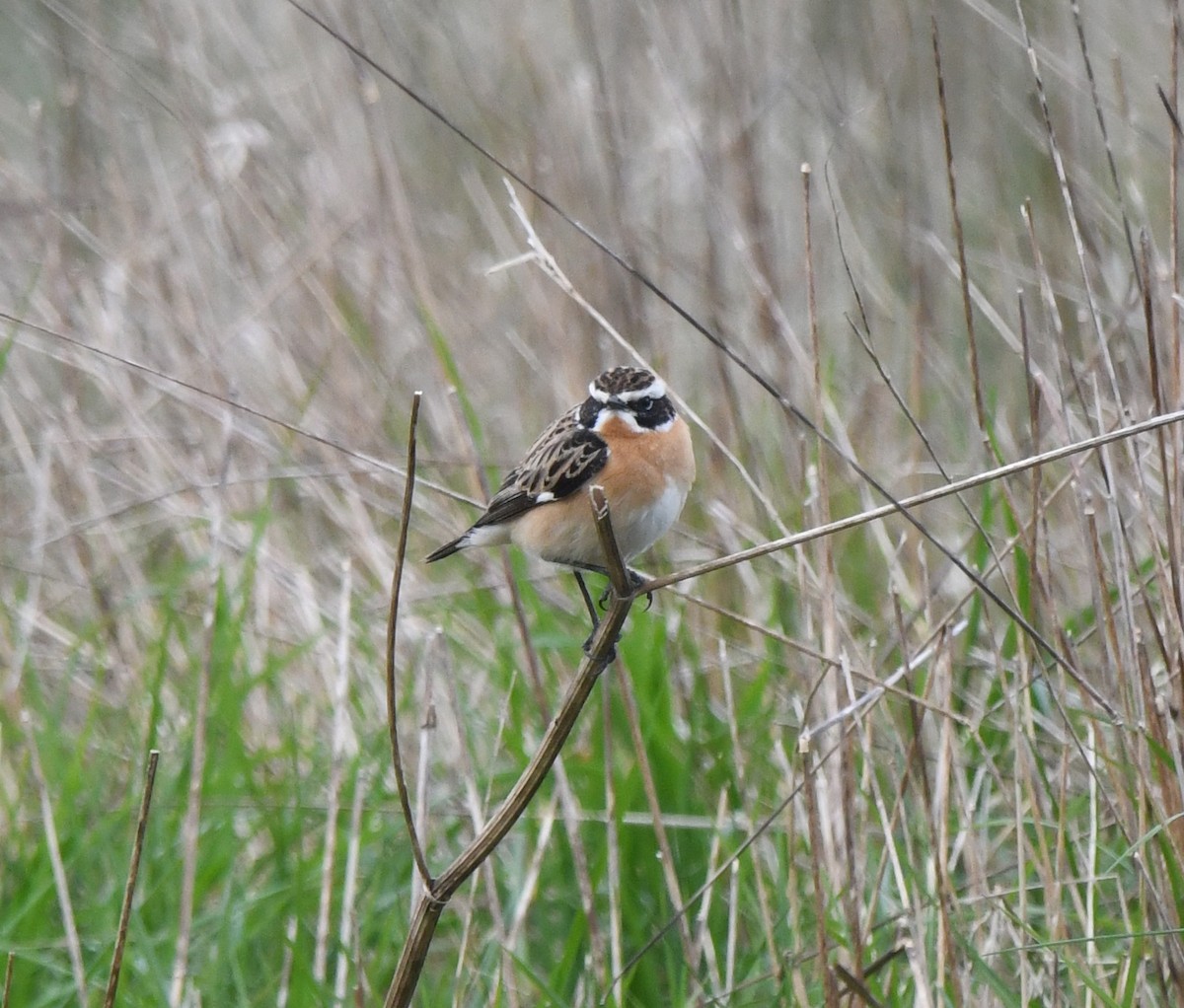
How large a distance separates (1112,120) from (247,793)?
4160 millimetres

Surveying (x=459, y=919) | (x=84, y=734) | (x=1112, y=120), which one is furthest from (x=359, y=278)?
(x=1112, y=120)

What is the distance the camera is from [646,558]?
4.50 metres

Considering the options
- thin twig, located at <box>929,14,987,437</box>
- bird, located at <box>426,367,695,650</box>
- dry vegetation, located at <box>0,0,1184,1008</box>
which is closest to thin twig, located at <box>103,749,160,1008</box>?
dry vegetation, located at <box>0,0,1184,1008</box>

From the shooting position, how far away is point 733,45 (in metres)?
4.77

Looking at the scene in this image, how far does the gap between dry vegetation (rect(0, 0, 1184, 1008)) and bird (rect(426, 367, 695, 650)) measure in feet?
0.53

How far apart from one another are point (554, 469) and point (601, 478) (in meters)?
0.15

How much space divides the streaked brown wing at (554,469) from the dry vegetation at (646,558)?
0.14 metres

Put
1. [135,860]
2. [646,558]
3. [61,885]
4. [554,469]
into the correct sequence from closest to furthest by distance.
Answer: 1. [135,860]
2. [61,885]
3. [554,469]
4. [646,558]

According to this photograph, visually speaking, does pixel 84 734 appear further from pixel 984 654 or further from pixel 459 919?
pixel 984 654

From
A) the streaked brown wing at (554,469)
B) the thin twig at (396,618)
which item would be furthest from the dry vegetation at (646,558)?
the thin twig at (396,618)

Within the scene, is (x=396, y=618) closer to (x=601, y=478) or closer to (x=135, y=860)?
(x=135, y=860)

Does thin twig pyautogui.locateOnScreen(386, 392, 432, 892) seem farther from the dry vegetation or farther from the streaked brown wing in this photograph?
the streaked brown wing

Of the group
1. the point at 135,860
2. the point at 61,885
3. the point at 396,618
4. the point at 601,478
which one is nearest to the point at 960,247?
Answer: the point at 601,478

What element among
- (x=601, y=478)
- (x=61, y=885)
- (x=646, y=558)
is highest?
(x=646, y=558)
